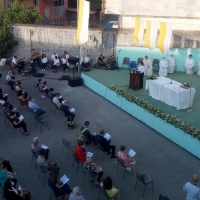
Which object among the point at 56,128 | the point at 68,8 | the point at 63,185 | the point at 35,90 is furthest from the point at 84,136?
Answer: the point at 68,8

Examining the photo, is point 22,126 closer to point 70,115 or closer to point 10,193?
point 70,115

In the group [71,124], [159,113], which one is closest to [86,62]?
[71,124]

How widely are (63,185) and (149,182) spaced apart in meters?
2.29

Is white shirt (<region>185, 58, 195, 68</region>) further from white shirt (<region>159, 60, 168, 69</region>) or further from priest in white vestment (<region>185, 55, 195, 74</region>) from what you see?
white shirt (<region>159, 60, 168, 69</region>)

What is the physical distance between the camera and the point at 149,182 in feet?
30.3

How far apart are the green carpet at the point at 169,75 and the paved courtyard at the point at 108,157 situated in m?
1.14

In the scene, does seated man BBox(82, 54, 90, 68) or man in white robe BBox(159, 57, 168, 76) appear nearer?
man in white robe BBox(159, 57, 168, 76)

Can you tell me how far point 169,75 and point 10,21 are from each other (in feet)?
35.6

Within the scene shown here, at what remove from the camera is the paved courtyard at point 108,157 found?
9750mm

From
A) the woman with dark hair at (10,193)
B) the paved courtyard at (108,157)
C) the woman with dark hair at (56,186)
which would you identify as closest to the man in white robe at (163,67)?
the paved courtyard at (108,157)

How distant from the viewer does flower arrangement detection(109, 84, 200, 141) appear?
1145 centimetres

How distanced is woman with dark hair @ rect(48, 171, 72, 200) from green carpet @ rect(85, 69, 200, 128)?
225 inches

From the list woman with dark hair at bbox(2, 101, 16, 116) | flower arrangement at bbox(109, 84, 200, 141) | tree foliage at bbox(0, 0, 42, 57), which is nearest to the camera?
flower arrangement at bbox(109, 84, 200, 141)

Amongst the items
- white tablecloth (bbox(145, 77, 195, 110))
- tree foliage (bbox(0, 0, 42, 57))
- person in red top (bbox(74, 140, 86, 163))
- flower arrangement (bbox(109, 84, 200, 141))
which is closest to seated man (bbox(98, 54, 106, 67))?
flower arrangement (bbox(109, 84, 200, 141))
